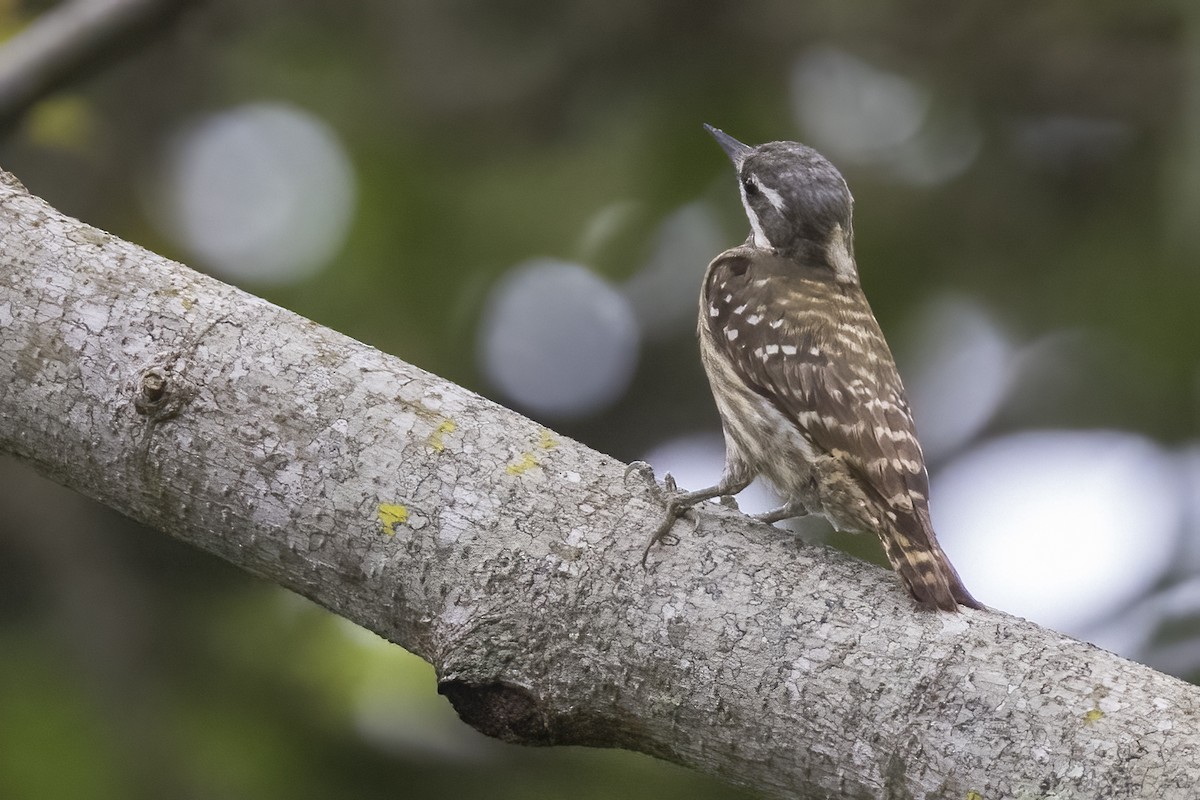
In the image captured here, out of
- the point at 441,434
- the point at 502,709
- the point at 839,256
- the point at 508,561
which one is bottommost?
the point at 502,709

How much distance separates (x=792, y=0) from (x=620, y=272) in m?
1.60

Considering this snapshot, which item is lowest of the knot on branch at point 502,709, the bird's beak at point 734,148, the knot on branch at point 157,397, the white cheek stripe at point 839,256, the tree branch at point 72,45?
the knot on branch at point 502,709

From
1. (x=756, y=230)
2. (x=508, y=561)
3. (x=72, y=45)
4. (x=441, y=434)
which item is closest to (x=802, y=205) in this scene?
(x=756, y=230)

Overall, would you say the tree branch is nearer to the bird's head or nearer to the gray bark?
the gray bark

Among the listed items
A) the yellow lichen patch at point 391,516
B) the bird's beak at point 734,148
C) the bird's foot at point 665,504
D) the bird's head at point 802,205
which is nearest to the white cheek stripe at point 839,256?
the bird's head at point 802,205

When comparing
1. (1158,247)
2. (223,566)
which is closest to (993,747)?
(223,566)

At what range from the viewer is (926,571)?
268 centimetres

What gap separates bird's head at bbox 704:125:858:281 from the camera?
4461 mm

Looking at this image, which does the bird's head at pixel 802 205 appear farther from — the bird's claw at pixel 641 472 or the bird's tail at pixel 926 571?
the bird's claw at pixel 641 472

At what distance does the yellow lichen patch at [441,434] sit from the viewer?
2773 mm

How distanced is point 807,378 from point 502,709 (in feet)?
5.12

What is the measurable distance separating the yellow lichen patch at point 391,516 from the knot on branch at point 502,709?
0.36 meters

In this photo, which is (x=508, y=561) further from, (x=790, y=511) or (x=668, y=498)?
(x=790, y=511)

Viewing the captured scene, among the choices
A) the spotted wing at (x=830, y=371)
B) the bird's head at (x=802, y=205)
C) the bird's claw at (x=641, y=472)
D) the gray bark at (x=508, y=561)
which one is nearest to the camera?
the gray bark at (x=508, y=561)
